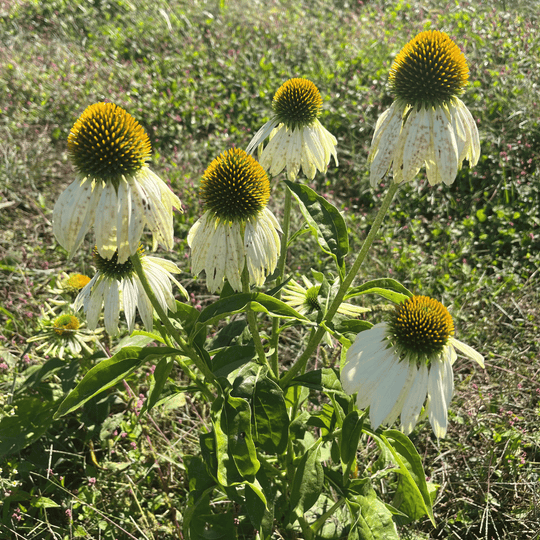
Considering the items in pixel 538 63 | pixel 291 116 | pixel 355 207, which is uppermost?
pixel 538 63

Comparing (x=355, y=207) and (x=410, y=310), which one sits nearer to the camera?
(x=410, y=310)

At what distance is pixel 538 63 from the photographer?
4.04 m

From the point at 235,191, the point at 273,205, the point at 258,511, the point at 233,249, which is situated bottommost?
the point at 258,511

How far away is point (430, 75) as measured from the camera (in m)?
1.29

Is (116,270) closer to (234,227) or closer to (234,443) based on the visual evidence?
(234,227)

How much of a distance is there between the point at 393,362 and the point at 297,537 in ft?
3.59

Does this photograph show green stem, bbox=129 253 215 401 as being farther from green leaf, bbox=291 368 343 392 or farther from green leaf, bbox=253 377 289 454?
green leaf, bbox=291 368 343 392

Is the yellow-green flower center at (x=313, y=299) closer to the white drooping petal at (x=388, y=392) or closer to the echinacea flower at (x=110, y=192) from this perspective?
the white drooping petal at (x=388, y=392)

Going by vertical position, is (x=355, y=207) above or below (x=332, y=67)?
below

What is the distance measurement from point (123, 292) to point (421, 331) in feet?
3.15

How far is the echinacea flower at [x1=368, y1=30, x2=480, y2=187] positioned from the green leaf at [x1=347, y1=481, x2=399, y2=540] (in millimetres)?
996

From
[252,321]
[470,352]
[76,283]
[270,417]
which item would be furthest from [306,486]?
[76,283]

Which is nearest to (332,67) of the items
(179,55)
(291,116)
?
(179,55)

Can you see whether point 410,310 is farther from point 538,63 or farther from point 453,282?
point 538,63
